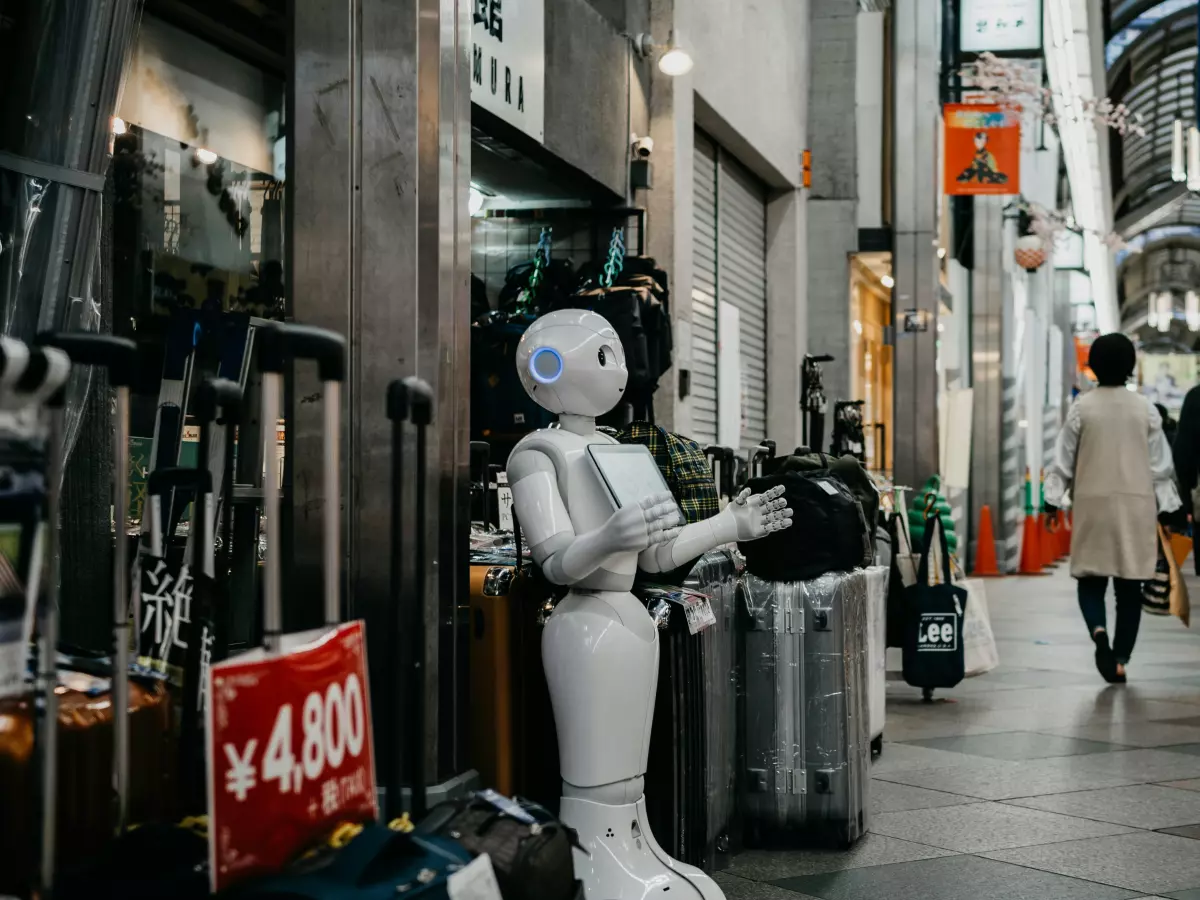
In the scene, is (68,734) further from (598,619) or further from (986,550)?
(986,550)

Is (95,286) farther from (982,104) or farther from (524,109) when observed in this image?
(982,104)

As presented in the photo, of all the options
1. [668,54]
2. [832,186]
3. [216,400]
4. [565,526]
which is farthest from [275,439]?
[832,186]

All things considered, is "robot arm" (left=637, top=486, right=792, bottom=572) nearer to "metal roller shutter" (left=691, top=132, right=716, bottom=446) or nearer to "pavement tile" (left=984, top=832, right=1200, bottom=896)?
"pavement tile" (left=984, top=832, right=1200, bottom=896)

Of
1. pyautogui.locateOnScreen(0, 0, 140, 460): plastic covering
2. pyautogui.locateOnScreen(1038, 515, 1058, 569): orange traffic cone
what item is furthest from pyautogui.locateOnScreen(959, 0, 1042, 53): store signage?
pyautogui.locateOnScreen(0, 0, 140, 460): plastic covering

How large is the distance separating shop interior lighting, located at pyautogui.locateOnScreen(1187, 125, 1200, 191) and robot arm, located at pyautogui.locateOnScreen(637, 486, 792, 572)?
2622cm

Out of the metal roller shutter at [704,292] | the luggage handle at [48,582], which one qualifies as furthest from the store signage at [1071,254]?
the luggage handle at [48,582]

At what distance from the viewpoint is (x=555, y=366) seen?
10.6 feet

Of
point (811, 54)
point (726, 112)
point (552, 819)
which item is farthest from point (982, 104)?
point (552, 819)

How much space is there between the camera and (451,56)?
139 inches

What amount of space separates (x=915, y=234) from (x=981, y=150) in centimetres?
122

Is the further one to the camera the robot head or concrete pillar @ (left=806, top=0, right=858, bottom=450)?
concrete pillar @ (left=806, top=0, right=858, bottom=450)

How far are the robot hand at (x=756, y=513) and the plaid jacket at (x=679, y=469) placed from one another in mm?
459

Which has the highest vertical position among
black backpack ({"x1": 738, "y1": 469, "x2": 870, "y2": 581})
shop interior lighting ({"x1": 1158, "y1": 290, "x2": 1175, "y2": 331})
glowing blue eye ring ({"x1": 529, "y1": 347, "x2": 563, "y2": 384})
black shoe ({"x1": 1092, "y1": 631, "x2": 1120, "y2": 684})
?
shop interior lighting ({"x1": 1158, "y1": 290, "x2": 1175, "y2": 331})

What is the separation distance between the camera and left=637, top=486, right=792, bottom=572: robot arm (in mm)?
3176
